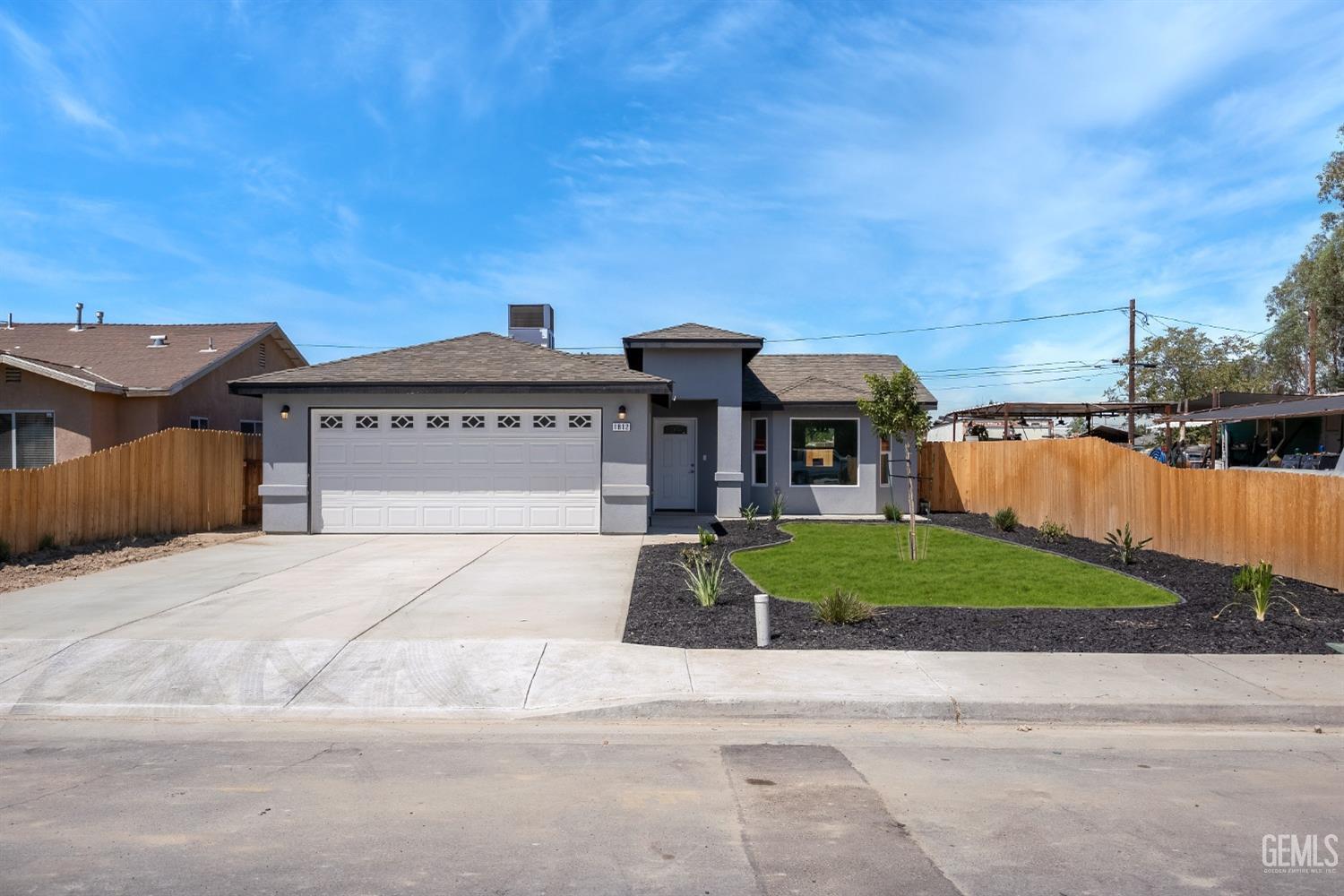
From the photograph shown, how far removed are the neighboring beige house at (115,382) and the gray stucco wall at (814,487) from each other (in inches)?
524

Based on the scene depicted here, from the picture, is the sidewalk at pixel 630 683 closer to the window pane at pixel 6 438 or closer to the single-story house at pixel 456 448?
the single-story house at pixel 456 448

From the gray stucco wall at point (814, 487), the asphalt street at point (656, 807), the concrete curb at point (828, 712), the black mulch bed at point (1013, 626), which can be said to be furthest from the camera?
the gray stucco wall at point (814, 487)

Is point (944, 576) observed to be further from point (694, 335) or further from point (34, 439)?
point (34, 439)

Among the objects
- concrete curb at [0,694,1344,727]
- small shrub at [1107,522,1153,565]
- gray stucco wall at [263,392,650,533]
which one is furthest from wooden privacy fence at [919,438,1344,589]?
gray stucco wall at [263,392,650,533]

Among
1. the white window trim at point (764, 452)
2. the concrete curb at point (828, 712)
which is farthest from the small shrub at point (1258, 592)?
the white window trim at point (764, 452)

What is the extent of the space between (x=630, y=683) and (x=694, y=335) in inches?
539

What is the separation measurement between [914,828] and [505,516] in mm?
13456

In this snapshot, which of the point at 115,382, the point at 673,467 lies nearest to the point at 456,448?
the point at 673,467

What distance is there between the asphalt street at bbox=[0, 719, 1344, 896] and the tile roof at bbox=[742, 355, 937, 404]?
15.5 metres

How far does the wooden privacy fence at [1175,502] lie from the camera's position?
11211 millimetres

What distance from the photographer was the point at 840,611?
8953 mm

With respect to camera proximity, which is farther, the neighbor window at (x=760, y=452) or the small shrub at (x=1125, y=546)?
the neighbor window at (x=760, y=452)

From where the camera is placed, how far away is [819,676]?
23.8ft

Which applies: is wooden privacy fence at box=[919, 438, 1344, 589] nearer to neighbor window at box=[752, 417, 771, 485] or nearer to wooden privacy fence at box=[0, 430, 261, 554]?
neighbor window at box=[752, 417, 771, 485]
